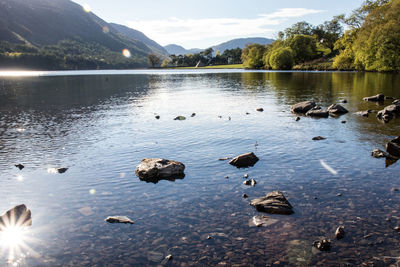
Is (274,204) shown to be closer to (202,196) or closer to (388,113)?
(202,196)

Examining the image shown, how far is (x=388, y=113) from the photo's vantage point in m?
37.8

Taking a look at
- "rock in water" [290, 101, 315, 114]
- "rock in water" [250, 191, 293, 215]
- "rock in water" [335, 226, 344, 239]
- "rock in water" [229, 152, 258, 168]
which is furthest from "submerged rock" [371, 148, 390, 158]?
"rock in water" [290, 101, 315, 114]

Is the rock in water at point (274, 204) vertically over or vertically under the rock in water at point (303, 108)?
under

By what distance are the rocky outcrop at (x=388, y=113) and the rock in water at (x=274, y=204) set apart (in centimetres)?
2826

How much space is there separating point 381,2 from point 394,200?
510 feet

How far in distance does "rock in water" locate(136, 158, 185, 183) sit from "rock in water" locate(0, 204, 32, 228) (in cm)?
694

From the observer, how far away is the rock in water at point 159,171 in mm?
19359

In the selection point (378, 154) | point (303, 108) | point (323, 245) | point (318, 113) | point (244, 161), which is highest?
point (303, 108)

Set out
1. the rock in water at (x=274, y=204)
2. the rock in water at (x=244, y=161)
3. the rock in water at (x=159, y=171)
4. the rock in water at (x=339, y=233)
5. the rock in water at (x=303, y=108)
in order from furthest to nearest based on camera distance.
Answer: the rock in water at (x=303, y=108) < the rock in water at (x=244, y=161) < the rock in water at (x=159, y=171) < the rock in water at (x=274, y=204) < the rock in water at (x=339, y=233)

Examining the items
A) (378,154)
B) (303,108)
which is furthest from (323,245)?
(303,108)

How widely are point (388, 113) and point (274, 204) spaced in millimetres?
31575

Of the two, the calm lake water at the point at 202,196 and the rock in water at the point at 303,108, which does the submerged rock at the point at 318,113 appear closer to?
the rock in water at the point at 303,108

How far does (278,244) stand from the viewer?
11758 millimetres

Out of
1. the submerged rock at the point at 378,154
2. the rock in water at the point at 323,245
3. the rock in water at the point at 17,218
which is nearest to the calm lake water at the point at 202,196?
the rock in water at the point at 323,245
